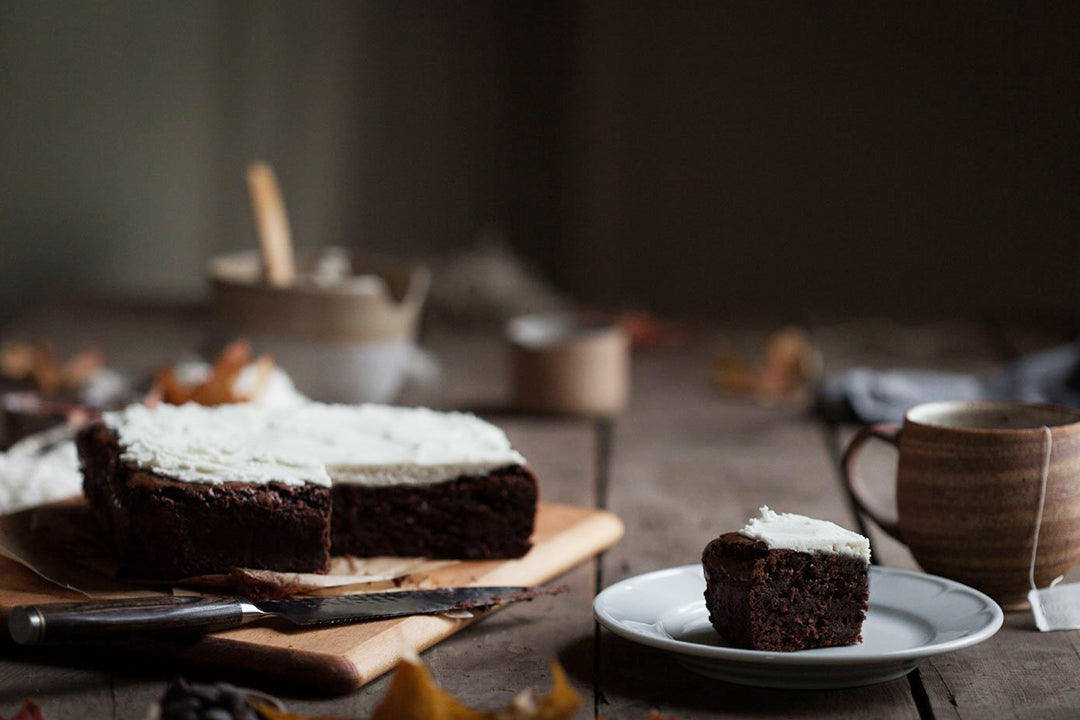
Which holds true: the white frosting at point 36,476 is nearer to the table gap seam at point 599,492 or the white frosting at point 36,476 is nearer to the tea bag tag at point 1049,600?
the table gap seam at point 599,492

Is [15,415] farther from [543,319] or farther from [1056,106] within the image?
[1056,106]

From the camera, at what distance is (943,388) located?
2926mm

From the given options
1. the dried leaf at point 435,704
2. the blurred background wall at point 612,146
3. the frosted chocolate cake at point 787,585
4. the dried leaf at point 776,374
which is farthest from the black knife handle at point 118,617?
the blurred background wall at point 612,146

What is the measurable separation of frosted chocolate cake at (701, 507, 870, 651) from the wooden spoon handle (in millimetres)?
1740

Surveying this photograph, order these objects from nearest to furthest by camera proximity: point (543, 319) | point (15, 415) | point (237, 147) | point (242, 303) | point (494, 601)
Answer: point (494, 601) < point (15, 415) < point (242, 303) < point (543, 319) < point (237, 147)

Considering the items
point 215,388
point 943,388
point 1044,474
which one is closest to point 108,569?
point 215,388

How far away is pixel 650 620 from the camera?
4.76 feet

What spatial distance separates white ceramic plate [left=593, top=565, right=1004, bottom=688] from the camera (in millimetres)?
1294

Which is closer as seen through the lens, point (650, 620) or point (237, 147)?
point (650, 620)

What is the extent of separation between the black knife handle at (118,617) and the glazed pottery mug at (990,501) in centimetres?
83

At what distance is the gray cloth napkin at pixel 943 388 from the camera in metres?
2.86

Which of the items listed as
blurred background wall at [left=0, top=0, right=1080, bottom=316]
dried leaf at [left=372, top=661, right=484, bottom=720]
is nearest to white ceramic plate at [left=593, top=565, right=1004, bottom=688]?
dried leaf at [left=372, top=661, right=484, bottom=720]

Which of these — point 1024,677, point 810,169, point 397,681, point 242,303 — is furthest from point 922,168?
point 397,681

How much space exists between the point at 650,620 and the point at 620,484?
0.93 metres
